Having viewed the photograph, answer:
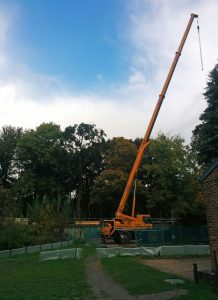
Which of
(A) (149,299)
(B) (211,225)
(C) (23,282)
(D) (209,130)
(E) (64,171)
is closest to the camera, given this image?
(A) (149,299)

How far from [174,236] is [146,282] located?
23984 millimetres

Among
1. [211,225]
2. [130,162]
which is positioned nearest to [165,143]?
[130,162]

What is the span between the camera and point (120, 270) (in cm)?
1817

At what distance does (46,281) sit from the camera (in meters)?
15.4

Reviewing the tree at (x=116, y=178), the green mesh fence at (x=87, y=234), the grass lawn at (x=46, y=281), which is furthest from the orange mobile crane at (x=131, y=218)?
the tree at (x=116, y=178)

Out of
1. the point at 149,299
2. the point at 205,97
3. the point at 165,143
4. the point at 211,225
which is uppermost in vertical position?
the point at 165,143

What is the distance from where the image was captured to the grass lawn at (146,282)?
38.7 feet

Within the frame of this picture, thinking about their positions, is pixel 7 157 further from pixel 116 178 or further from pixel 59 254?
pixel 59 254

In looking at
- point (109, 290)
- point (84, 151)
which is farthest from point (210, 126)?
point (84, 151)

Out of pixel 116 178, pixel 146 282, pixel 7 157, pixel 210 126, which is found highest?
pixel 7 157

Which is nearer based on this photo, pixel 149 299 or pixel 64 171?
pixel 149 299

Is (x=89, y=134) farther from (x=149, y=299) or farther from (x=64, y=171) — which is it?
(x=149, y=299)

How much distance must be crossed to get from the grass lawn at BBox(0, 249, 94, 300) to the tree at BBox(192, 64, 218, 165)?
31.7ft

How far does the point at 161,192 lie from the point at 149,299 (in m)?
33.6
